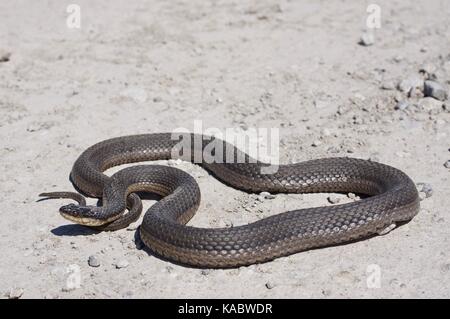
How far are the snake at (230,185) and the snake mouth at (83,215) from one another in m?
0.01

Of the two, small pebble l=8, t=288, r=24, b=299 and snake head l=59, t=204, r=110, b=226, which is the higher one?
snake head l=59, t=204, r=110, b=226

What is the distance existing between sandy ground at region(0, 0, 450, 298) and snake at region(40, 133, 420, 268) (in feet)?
0.59

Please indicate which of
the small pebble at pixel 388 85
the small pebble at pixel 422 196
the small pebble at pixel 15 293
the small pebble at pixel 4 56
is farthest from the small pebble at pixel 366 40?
the small pebble at pixel 15 293

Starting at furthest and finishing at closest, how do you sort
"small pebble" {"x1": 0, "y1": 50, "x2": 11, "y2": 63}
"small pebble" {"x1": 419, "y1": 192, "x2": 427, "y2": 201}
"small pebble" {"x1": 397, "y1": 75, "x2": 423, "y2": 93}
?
"small pebble" {"x1": 0, "y1": 50, "x2": 11, "y2": 63}, "small pebble" {"x1": 397, "y1": 75, "x2": 423, "y2": 93}, "small pebble" {"x1": 419, "y1": 192, "x2": 427, "y2": 201}

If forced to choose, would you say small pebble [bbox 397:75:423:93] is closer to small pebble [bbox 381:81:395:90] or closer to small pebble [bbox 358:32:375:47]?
small pebble [bbox 381:81:395:90]

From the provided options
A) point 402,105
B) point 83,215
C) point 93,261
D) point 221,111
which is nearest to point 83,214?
point 83,215

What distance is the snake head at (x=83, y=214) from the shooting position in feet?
26.5

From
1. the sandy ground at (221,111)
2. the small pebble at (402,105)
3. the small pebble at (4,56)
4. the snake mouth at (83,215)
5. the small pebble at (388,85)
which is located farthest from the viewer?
the small pebble at (4,56)

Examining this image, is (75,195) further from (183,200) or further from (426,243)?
(426,243)

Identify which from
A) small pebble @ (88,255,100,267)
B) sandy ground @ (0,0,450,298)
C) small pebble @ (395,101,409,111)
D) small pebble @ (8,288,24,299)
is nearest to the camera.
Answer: small pebble @ (8,288,24,299)

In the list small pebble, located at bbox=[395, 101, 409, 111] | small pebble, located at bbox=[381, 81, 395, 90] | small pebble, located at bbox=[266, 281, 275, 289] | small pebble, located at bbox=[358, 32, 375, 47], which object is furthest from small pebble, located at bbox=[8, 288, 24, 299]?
small pebble, located at bbox=[358, 32, 375, 47]

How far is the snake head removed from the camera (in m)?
8.06

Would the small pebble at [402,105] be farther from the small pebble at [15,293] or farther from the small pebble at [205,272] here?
the small pebble at [15,293]
